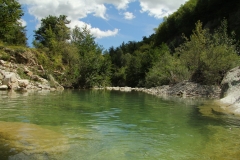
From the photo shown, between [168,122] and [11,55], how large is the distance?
34.1m

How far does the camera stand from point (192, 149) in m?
6.78

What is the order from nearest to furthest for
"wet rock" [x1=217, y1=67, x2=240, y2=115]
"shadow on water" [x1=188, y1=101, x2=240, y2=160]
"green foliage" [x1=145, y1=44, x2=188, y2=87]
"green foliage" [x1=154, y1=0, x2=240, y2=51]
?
"shadow on water" [x1=188, y1=101, x2=240, y2=160] → "wet rock" [x1=217, y1=67, x2=240, y2=115] → "green foliage" [x1=145, y1=44, x2=188, y2=87] → "green foliage" [x1=154, y1=0, x2=240, y2=51]

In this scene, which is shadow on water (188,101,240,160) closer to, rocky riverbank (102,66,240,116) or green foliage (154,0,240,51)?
rocky riverbank (102,66,240,116)

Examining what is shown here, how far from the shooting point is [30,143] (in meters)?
6.82

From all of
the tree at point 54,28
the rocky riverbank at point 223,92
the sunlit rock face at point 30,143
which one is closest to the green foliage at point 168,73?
the rocky riverbank at point 223,92

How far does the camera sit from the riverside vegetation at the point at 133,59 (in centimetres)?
2819

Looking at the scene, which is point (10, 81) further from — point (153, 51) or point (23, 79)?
point (153, 51)

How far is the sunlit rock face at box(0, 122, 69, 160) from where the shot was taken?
A: 233 inches

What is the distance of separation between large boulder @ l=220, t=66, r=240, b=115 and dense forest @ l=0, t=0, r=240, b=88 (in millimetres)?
9211

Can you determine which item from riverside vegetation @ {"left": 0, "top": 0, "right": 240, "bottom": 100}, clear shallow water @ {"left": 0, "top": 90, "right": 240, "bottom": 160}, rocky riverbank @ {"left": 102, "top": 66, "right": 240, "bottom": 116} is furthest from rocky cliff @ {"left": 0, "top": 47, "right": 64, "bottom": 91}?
clear shallow water @ {"left": 0, "top": 90, "right": 240, "bottom": 160}

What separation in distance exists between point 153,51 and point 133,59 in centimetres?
799

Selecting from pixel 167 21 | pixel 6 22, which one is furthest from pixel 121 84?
pixel 6 22

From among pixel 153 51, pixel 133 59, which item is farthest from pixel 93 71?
pixel 133 59

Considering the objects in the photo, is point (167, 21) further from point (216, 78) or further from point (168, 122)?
point (168, 122)
